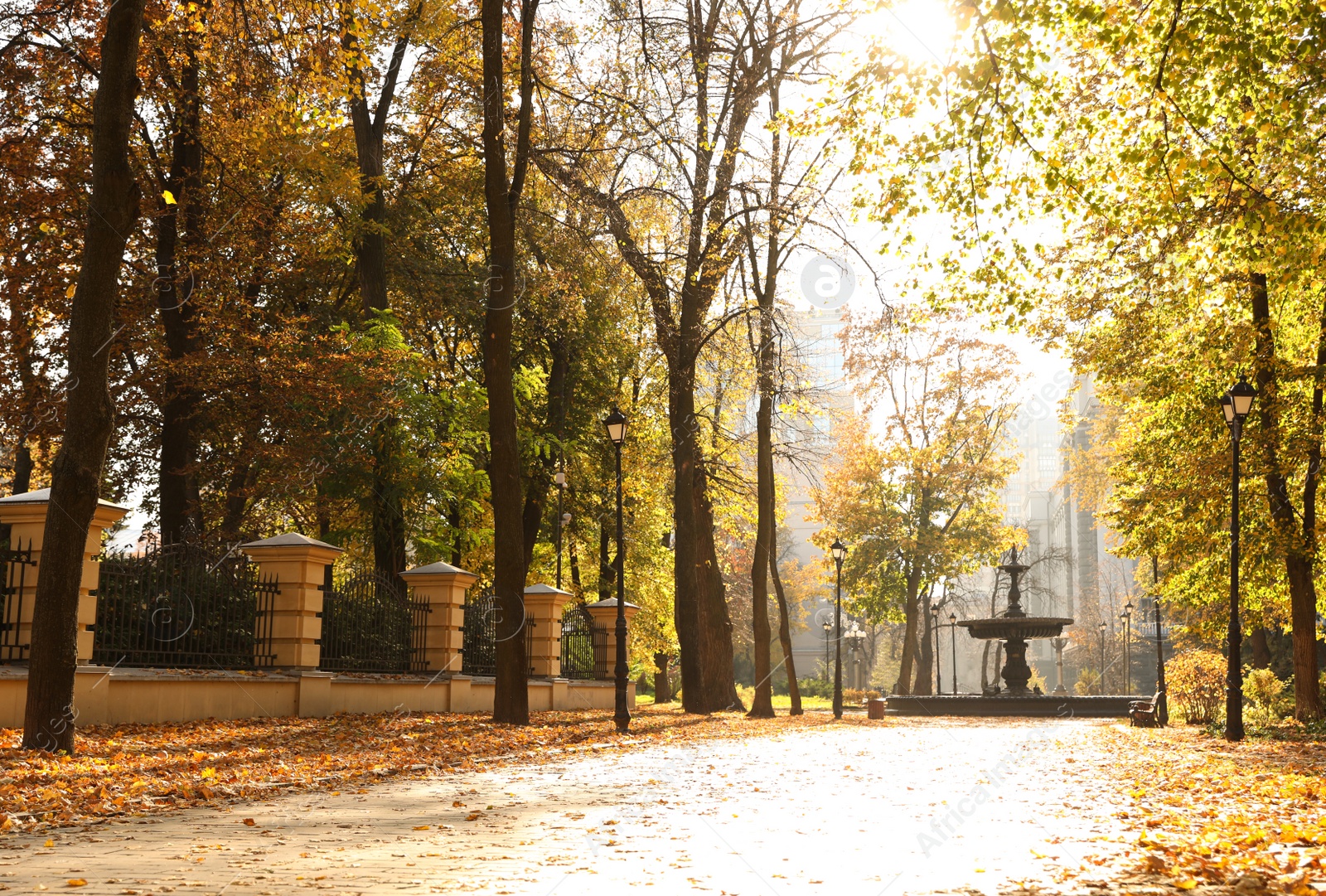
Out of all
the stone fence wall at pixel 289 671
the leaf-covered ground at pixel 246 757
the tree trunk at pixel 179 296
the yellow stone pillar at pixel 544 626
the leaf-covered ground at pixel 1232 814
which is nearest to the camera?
the leaf-covered ground at pixel 1232 814

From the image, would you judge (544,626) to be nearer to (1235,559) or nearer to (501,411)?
(501,411)

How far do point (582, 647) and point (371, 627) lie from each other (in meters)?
8.31

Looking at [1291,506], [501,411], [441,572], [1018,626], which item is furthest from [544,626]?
[1018,626]

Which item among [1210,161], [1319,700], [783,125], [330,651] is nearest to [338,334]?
[330,651]

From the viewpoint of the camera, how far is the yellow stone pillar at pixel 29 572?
12.6 m

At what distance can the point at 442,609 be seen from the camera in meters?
20.8

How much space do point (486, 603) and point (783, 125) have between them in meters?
12.2

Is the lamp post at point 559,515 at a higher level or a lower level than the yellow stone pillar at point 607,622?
higher

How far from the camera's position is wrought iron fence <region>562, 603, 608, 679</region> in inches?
1022

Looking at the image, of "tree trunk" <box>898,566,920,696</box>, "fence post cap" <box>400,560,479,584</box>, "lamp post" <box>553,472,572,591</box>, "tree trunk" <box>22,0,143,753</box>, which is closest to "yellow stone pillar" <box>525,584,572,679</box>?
"lamp post" <box>553,472,572,591</box>

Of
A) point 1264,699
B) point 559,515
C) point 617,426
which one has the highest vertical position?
point 617,426

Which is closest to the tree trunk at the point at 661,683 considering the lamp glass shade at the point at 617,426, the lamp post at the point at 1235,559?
the lamp glass shade at the point at 617,426

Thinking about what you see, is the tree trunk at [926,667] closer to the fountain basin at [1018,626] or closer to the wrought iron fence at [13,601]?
the fountain basin at [1018,626]

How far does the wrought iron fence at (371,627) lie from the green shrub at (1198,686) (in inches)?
641
